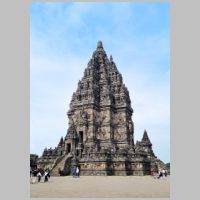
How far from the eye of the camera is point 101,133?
44000 millimetres

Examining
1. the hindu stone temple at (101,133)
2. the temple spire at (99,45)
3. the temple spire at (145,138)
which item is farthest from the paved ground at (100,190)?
the temple spire at (99,45)

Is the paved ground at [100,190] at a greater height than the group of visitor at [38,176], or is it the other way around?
the paved ground at [100,190]

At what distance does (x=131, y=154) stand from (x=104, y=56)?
23.0 meters

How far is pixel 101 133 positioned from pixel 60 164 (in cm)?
1032

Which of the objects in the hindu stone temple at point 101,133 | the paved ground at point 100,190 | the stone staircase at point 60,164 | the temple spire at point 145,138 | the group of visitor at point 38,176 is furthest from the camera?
the temple spire at point 145,138

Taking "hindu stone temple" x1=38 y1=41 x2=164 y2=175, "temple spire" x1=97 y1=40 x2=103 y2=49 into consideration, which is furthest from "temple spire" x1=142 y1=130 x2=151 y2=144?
"temple spire" x1=97 y1=40 x2=103 y2=49

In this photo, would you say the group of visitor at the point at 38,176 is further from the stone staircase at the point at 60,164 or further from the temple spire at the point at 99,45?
the temple spire at the point at 99,45

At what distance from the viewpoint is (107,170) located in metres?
34.2

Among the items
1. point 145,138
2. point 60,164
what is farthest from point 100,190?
point 145,138

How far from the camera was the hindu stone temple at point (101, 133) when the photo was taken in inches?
1399

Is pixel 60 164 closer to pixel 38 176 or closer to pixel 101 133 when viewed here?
pixel 101 133

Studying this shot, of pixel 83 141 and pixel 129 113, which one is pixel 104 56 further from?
pixel 83 141

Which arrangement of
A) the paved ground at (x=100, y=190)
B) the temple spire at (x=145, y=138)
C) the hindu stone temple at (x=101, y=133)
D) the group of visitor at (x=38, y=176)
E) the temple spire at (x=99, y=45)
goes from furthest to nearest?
the temple spire at (x=99, y=45) < the temple spire at (x=145, y=138) < the hindu stone temple at (x=101, y=133) < the group of visitor at (x=38, y=176) < the paved ground at (x=100, y=190)

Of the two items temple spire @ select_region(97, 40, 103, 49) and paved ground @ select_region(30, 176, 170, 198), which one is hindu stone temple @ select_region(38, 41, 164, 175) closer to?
temple spire @ select_region(97, 40, 103, 49)
